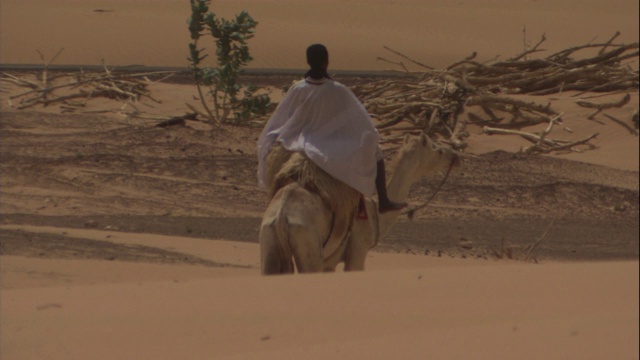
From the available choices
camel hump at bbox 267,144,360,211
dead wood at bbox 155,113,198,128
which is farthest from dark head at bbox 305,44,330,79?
dead wood at bbox 155,113,198,128

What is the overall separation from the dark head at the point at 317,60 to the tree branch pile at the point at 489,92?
8.36m

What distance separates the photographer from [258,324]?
5.42 metres

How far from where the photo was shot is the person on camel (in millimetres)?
8295

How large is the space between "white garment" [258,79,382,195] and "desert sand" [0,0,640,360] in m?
1.37

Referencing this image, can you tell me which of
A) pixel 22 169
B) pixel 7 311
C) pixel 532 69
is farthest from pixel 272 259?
pixel 532 69

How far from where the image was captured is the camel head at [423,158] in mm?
9227

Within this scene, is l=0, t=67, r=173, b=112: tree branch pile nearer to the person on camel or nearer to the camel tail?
the person on camel

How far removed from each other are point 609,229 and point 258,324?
7915 mm

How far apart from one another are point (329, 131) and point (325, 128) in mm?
35

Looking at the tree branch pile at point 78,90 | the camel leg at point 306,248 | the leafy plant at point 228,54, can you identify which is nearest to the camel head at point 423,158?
the camel leg at point 306,248

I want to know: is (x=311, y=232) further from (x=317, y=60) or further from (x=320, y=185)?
(x=317, y=60)

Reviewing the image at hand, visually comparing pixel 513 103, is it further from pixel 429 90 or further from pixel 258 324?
pixel 258 324

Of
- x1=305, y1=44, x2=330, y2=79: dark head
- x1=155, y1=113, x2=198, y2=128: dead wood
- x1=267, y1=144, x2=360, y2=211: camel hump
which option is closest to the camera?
x1=267, y1=144, x2=360, y2=211: camel hump

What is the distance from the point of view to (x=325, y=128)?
8461mm
